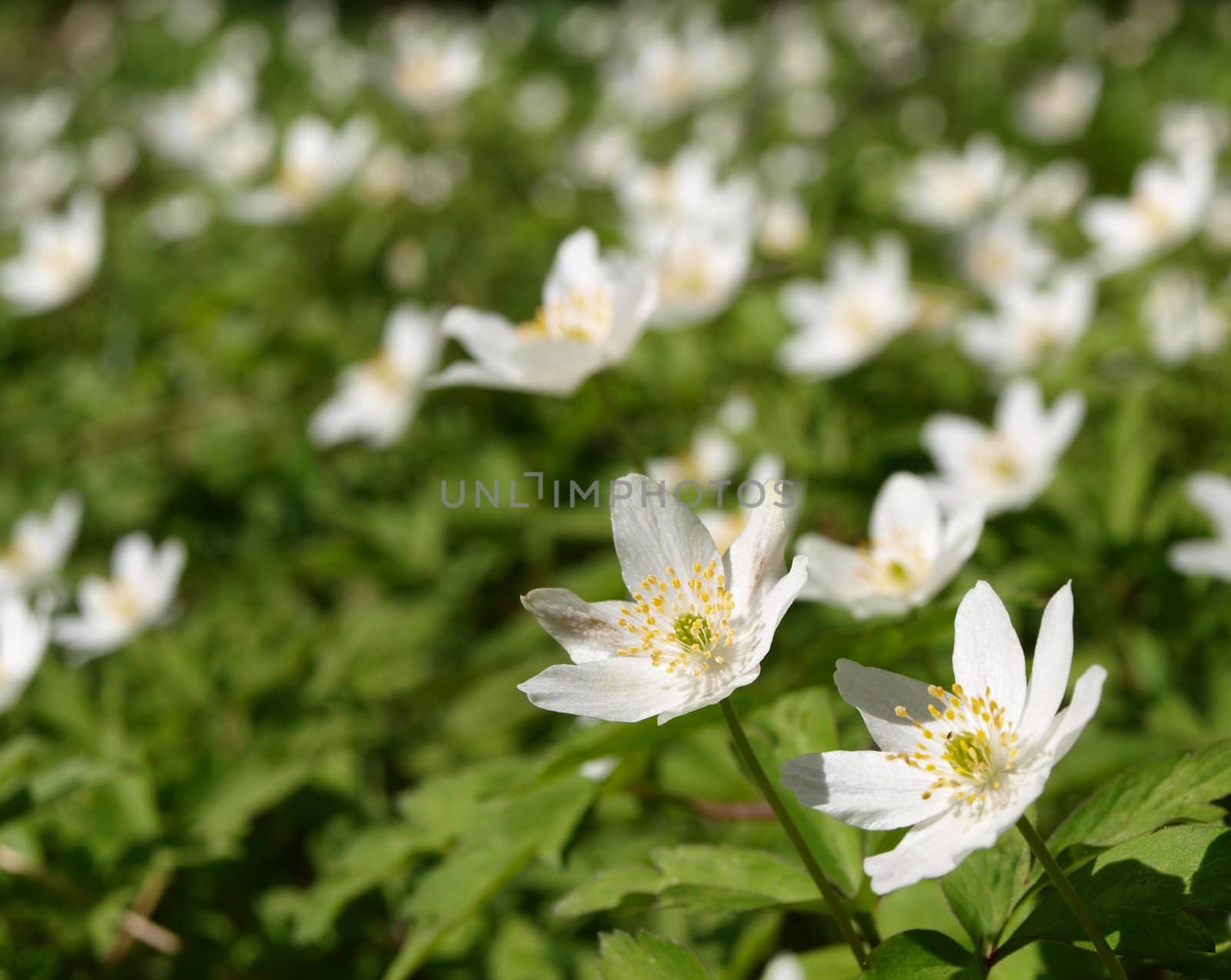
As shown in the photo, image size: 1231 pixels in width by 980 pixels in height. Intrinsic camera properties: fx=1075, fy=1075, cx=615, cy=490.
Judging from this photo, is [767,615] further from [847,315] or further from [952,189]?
[952,189]

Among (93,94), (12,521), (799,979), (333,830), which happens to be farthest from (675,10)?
(799,979)

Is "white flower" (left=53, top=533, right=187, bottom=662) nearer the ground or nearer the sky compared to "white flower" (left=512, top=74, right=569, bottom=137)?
nearer the ground

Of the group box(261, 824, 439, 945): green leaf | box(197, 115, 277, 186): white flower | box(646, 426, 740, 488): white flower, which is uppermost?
box(197, 115, 277, 186): white flower

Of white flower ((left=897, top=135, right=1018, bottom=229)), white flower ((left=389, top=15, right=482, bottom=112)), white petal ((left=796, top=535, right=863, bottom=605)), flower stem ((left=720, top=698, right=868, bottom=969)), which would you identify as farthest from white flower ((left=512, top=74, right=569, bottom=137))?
flower stem ((left=720, top=698, right=868, bottom=969))

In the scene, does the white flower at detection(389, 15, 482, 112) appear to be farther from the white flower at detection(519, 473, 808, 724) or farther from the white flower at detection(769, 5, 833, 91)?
the white flower at detection(519, 473, 808, 724)

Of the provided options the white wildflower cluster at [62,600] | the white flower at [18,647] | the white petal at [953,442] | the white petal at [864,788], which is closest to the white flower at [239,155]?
the white wildflower cluster at [62,600]

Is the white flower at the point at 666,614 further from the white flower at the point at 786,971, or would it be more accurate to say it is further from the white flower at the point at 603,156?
the white flower at the point at 603,156

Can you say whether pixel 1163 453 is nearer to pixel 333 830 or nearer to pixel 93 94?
pixel 333 830

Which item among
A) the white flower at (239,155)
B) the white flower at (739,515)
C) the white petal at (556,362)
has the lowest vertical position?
the white flower at (739,515)
